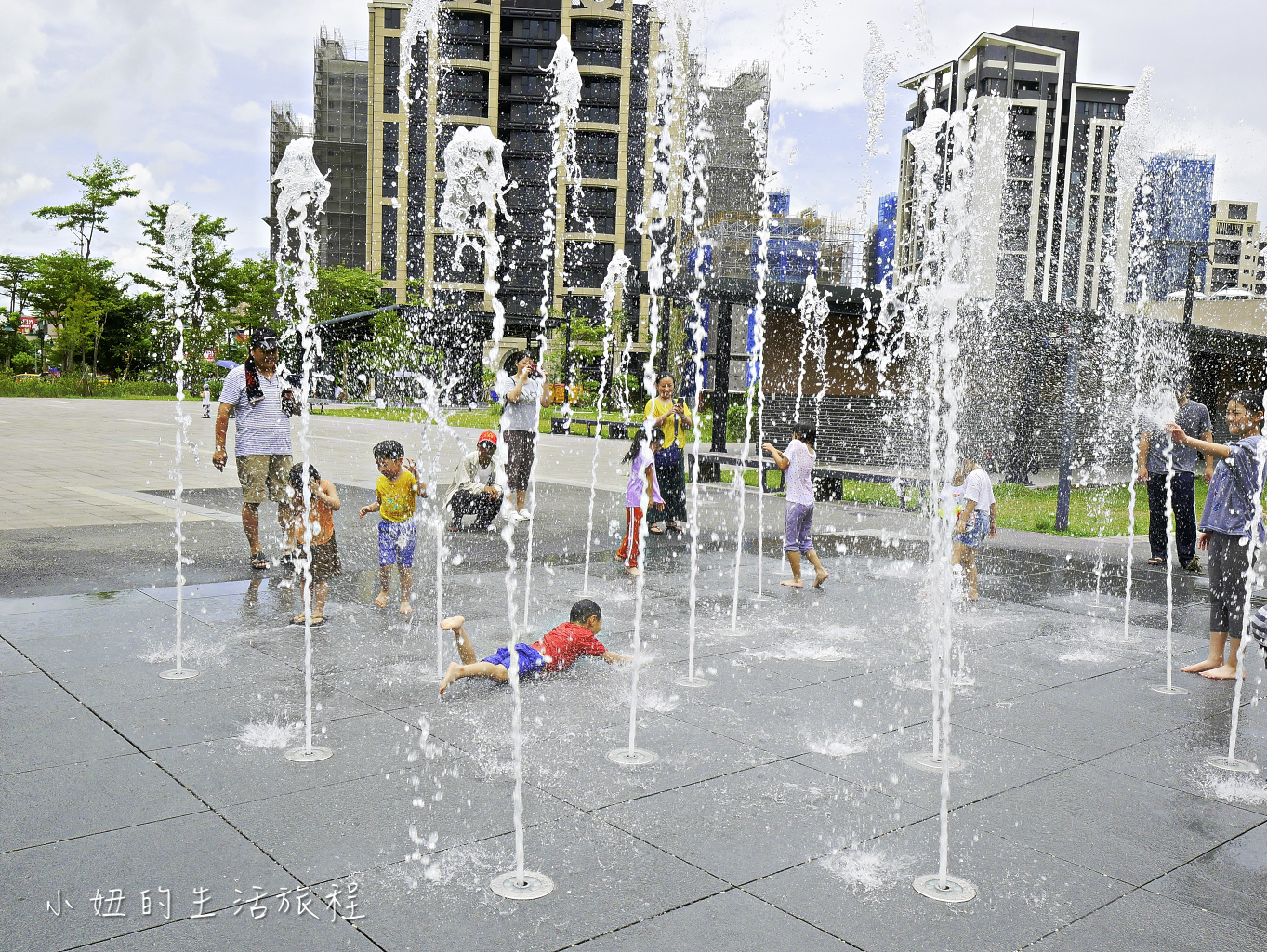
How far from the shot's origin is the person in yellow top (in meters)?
9.06

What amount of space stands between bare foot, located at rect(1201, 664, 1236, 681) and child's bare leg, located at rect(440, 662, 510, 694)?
393cm

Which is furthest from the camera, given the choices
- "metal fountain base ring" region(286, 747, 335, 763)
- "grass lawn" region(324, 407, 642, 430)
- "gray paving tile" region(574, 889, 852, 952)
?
"grass lawn" region(324, 407, 642, 430)

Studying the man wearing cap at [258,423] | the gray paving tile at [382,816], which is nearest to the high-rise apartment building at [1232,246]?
the man wearing cap at [258,423]

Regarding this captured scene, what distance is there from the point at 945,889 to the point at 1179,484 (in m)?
7.56

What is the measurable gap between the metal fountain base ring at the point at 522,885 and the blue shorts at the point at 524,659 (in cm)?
196

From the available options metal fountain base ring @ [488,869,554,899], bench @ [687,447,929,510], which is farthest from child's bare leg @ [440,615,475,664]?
bench @ [687,447,929,510]

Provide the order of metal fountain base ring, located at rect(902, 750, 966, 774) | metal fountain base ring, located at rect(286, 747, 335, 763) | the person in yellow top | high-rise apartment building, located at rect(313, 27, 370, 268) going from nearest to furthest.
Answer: metal fountain base ring, located at rect(286, 747, 335, 763) < metal fountain base ring, located at rect(902, 750, 966, 774) < the person in yellow top < high-rise apartment building, located at rect(313, 27, 370, 268)

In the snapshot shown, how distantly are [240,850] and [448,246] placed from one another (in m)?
67.5

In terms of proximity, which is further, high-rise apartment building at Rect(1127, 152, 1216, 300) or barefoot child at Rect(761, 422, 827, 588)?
high-rise apartment building at Rect(1127, 152, 1216, 300)

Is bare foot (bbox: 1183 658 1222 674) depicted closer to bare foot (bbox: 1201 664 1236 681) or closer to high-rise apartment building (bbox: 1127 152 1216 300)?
bare foot (bbox: 1201 664 1236 681)

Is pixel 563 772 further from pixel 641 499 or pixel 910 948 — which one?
pixel 641 499

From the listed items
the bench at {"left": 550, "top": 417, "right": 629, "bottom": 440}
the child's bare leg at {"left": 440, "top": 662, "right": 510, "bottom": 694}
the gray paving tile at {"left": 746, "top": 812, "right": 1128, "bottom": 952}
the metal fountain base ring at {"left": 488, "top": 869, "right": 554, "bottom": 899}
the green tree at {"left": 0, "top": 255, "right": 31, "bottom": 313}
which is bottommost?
the gray paving tile at {"left": 746, "top": 812, "right": 1128, "bottom": 952}

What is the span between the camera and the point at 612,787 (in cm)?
377

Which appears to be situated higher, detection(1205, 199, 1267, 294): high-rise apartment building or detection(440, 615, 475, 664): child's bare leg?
detection(1205, 199, 1267, 294): high-rise apartment building
